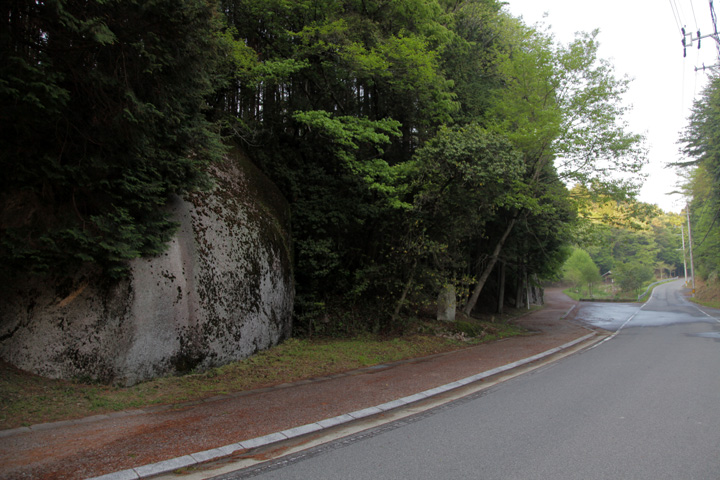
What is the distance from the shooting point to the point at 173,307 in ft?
23.5

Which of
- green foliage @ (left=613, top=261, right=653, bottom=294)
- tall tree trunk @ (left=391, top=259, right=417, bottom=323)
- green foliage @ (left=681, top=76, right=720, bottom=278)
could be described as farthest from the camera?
green foliage @ (left=613, top=261, right=653, bottom=294)

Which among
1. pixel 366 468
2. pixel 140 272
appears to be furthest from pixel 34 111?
pixel 366 468

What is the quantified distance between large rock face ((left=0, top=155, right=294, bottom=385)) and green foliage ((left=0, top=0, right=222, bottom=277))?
0.50 meters

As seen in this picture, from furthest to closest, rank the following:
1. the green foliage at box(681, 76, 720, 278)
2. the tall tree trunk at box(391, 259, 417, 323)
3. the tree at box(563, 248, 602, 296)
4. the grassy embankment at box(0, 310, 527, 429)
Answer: the tree at box(563, 248, 602, 296)
the green foliage at box(681, 76, 720, 278)
the tall tree trunk at box(391, 259, 417, 323)
the grassy embankment at box(0, 310, 527, 429)

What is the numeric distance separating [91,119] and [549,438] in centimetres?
775

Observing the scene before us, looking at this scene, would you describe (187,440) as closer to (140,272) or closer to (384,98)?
(140,272)

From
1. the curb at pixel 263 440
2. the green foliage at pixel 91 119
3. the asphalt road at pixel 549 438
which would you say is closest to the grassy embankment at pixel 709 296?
the asphalt road at pixel 549 438

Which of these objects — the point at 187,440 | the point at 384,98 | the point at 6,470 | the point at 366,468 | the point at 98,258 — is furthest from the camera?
the point at 384,98

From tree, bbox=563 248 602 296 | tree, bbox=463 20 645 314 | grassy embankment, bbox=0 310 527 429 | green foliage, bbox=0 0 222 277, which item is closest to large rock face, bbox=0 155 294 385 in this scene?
grassy embankment, bbox=0 310 527 429

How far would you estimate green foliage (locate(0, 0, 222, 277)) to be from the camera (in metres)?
5.43

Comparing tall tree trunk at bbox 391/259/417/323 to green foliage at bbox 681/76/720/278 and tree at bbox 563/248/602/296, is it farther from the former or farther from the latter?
tree at bbox 563/248/602/296

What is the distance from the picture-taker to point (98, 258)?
6371 mm

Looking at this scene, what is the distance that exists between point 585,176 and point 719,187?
75.4ft

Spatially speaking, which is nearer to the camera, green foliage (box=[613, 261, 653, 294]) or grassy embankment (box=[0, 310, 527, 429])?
grassy embankment (box=[0, 310, 527, 429])
